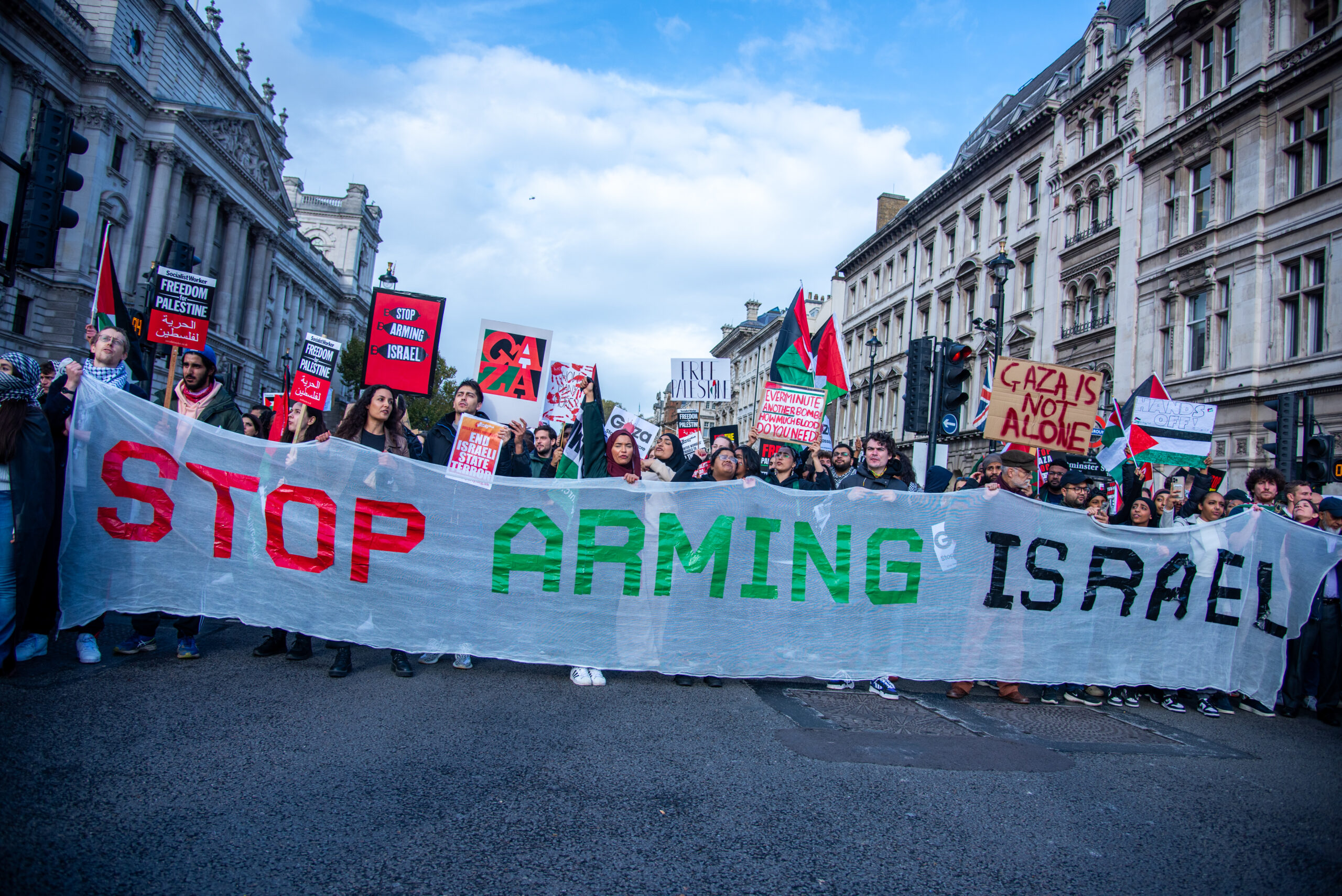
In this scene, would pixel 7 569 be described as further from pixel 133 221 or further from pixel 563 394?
pixel 133 221

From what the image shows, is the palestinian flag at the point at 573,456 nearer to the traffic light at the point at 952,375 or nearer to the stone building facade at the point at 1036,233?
the traffic light at the point at 952,375

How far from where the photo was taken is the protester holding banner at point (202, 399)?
5844 mm

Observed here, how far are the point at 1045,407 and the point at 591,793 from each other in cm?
720

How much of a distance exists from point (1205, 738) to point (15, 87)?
46230 mm

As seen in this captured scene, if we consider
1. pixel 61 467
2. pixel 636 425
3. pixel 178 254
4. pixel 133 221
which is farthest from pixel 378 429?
pixel 133 221

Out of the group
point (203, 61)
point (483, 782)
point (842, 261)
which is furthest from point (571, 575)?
point (203, 61)

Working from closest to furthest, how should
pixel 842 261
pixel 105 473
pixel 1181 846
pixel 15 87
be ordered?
pixel 1181 846
pixel 105 473
pixel 15 87
pixel 842 261

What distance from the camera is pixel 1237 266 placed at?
21797mm

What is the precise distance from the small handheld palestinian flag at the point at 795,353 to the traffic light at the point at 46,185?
309 inches

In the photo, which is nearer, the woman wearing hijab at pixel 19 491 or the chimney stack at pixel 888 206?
the woman wearing hijab at pixel 19 491

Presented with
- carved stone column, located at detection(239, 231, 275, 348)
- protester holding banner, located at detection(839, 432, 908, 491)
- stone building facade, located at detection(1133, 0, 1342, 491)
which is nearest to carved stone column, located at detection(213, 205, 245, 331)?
carved stone column, located at detection(239, 231, 275, 348)

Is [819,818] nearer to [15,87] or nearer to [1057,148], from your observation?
[1057,148]

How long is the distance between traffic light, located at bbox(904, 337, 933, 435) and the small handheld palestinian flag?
1.36 m

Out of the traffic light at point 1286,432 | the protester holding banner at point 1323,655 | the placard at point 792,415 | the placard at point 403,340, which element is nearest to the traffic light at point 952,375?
the placard at point 792,415
